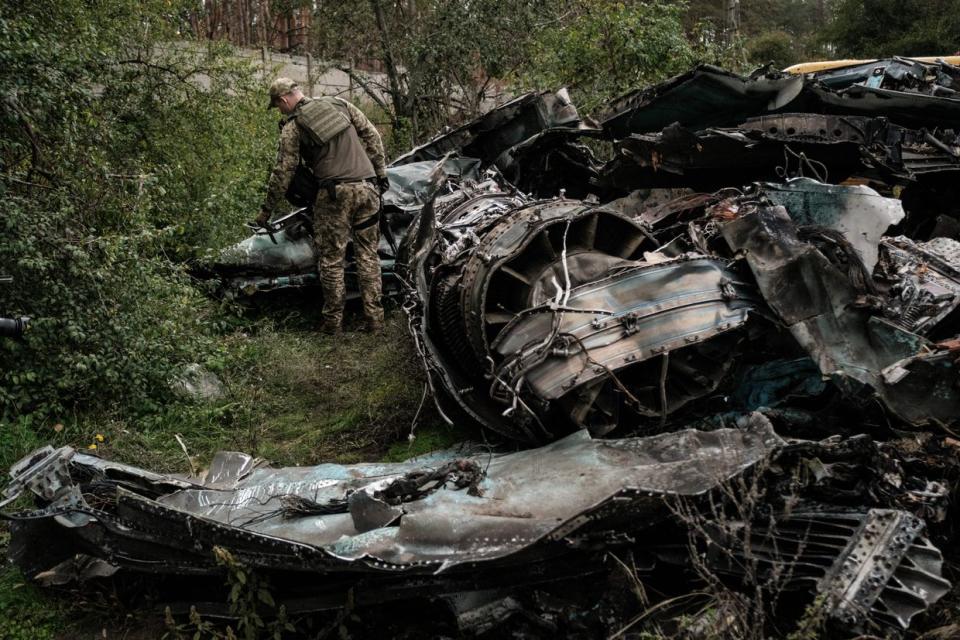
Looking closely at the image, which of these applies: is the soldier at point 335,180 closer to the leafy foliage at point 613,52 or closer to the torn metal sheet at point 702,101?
the torn metal sheet at point 702,101

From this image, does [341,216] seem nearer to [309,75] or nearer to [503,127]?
[503,127]

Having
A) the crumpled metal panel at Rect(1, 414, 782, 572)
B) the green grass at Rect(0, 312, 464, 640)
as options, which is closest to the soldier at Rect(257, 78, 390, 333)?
the green grass at Rect(0, 312, 464, 640)

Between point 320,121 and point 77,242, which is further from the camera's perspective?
point 320,121

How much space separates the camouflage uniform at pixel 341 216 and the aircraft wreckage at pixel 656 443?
3.95 feet

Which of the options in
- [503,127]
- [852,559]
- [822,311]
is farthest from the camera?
[503,127]

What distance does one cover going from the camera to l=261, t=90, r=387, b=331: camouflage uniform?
623 cm

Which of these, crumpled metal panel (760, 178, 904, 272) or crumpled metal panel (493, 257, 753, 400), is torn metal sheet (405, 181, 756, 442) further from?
crumpled metal panel (760, 178, 904, 272)

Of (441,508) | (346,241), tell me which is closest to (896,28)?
(346,241)

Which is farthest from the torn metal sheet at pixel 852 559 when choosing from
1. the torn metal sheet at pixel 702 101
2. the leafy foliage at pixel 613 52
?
the leafy foliage at pixel 613 52

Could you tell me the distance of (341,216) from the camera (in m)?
6.34

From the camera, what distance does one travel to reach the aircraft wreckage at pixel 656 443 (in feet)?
8.71

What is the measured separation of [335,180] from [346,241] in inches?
19.8

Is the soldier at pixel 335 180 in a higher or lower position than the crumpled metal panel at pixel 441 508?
higher

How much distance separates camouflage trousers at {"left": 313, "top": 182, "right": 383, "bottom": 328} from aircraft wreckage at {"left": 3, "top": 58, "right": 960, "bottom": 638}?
119 cm
